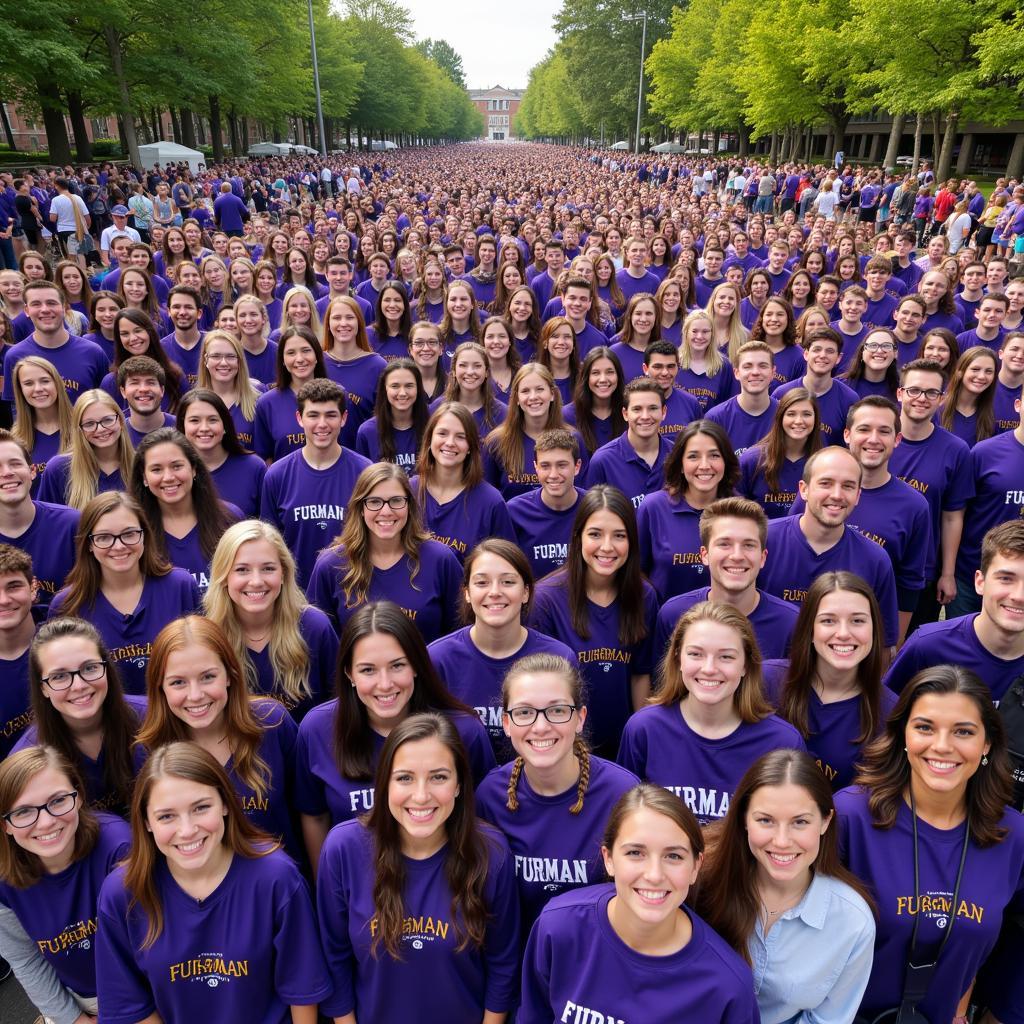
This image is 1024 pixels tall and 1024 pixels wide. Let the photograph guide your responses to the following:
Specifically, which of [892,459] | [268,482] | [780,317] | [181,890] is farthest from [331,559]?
[780,317]

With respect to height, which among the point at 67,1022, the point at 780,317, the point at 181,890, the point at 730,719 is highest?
the point at 780,317

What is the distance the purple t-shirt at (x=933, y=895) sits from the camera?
2.73 meters

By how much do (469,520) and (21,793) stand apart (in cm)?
274

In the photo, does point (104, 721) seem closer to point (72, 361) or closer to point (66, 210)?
point (72, 361)

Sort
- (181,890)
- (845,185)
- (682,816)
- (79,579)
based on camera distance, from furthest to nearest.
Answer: (845,185) → (79,579) → (181,890) → (682,816)

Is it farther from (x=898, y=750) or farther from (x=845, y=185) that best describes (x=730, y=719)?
(x=845, y=185)

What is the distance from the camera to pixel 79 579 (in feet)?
13.1

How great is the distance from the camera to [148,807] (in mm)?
2629

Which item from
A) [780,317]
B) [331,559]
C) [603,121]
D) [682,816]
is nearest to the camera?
[682,816]

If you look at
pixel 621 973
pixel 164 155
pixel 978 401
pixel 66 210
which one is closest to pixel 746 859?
pixel 621 973

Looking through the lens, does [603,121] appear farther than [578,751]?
Yes

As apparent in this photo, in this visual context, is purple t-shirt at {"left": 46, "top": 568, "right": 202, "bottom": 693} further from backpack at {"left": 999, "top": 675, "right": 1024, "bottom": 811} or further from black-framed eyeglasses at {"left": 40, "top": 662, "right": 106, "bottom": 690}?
backpack at {"left": 999, "top": 675, "right": 1024, "bottom": 811}

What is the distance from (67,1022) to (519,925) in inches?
75.9

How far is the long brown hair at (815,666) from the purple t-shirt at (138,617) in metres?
3.02
